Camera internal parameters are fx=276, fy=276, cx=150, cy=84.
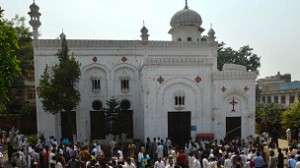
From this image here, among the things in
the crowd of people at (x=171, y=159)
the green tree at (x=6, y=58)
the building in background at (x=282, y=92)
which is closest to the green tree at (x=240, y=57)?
the building in background at (x=282, y=92)

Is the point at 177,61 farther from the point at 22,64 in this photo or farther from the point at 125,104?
the point at 22,64

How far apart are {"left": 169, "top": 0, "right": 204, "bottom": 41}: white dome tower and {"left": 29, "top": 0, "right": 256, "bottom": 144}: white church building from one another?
2.40m

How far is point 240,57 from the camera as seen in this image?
125 ft

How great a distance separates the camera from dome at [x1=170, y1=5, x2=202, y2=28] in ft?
79.9

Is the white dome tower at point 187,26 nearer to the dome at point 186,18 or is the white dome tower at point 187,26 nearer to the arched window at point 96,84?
the dome at point 186,18

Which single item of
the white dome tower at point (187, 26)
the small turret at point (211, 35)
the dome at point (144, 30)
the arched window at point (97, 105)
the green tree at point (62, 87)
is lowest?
the arched window at point (97, 105)

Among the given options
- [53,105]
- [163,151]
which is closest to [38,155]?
[53,105]

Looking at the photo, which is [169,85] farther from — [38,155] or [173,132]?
[38,155]

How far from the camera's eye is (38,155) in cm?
1287

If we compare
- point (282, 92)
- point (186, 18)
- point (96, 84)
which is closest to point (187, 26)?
point (186, 18)

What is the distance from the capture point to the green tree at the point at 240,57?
3784cm

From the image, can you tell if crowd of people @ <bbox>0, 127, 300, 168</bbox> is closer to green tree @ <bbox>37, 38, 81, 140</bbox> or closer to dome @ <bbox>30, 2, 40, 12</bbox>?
green tree @ <bbox>37, 38, 81, 140</bbox>

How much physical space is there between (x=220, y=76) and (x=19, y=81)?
69.1 ft

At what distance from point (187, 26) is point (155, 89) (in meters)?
8.41
